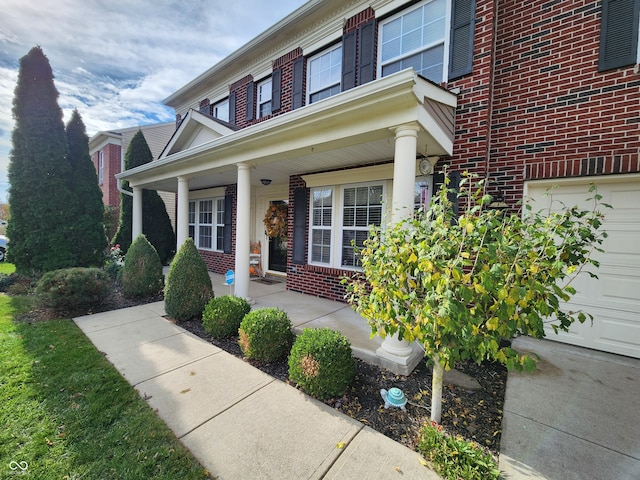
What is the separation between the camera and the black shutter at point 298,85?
5.94m

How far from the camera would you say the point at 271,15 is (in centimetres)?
615

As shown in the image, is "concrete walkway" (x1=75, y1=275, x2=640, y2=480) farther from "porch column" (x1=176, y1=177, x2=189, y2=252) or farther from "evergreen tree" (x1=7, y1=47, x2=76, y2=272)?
"evergreen tree" (x1=7, y1=47, x2=76, y2=272)

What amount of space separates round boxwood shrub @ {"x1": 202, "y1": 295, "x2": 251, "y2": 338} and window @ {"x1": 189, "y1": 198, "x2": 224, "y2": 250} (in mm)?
4914

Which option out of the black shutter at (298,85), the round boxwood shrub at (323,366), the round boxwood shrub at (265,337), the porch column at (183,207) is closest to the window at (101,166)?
the porch column at (183,207)

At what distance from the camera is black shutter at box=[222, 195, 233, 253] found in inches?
315

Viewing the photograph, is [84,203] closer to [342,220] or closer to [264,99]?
[264,99]

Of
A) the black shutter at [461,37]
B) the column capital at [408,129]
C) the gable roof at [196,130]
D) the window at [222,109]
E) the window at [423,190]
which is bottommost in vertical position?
the window at [423,190]

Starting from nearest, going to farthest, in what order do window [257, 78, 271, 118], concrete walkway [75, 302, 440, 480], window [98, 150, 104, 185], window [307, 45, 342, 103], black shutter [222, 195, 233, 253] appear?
concrete walkway [75, 302, 440, 480] < window [307, 45, 342, 103] < window [257, 78, 271, 118] < black shutter [222, 195, 233, 253] < window [98, 150, 104, 185]

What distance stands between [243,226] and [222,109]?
522 centimetres

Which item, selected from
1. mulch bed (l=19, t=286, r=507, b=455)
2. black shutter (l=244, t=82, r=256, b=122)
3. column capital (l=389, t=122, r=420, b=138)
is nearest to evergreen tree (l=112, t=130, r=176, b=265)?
black shutter (l=244, t=82, r=256, b=122)

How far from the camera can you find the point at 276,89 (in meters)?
6.46

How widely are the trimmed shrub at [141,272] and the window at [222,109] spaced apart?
14.6 ft

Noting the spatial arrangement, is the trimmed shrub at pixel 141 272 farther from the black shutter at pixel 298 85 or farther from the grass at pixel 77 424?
the black shutter at pixel 298 85

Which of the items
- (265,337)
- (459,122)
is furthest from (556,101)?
(265,337)
